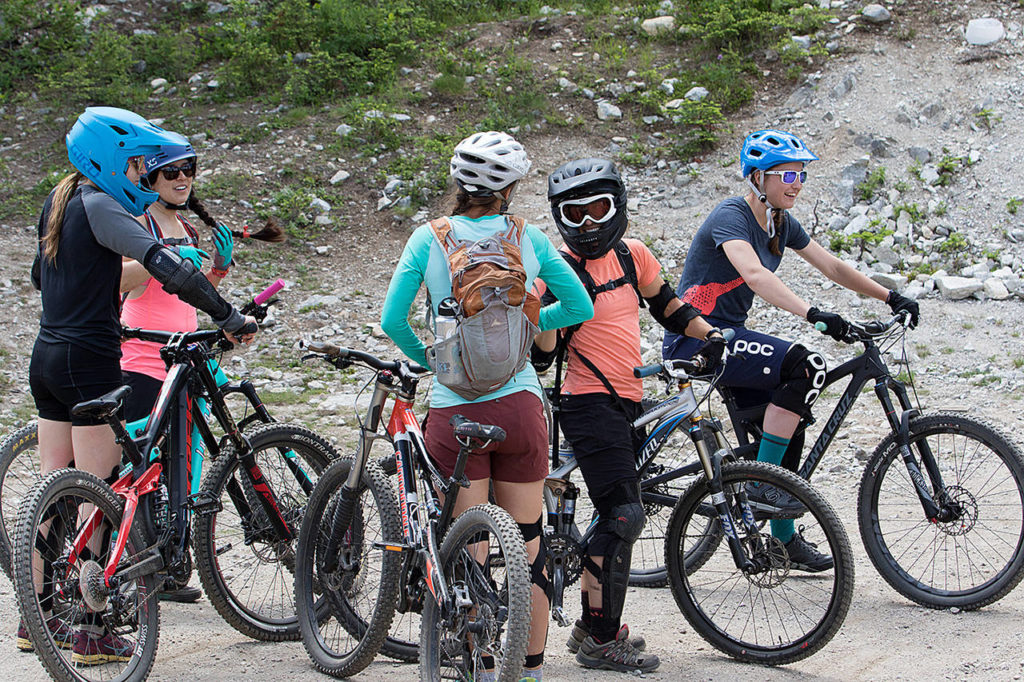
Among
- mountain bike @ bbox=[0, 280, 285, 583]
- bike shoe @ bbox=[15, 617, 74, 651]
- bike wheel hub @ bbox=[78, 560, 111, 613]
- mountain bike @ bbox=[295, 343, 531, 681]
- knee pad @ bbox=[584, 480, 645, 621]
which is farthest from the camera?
mountain bike @ bbox=[0, 280, 285, 583]

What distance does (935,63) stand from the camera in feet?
41.7

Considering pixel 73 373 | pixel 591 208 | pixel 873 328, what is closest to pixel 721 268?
pixel 873 328

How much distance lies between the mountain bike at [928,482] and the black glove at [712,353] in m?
0.84

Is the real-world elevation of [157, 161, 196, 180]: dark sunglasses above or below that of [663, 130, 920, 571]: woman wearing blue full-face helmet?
above

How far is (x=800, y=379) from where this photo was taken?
16.9 ft

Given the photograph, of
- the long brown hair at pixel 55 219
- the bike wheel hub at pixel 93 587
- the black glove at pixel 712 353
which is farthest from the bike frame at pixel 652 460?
the long brown hair at pixel 55 219

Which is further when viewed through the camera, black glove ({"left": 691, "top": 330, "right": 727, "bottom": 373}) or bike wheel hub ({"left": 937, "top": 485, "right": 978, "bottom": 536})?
bike wheel hub ({"left": 937, "top": 485, "right": 978, "bottom": 536})

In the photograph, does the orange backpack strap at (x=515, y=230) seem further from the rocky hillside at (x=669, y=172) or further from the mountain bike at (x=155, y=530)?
the rocky hillside at (x=669, y=172)

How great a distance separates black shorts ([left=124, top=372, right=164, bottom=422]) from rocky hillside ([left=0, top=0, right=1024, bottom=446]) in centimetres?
316

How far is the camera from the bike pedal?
4.52 m

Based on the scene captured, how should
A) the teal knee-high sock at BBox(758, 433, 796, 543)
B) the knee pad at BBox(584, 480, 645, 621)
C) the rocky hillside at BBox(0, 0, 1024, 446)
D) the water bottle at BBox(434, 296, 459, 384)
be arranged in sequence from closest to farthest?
1. the water bottle at BBox(434, 296, 459, 384)
2. the knee pad at BBox(584, 480, 645, 621)
3. the teal knee-high sock at BBox(758, 433, 796, 543)
4. the rocky hillside at BBox(0, 0, 1024, 446)

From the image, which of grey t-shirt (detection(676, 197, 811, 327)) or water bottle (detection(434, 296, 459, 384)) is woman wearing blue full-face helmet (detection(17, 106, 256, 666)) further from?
grey t-shirt (detection(676, 197, 811, 327))

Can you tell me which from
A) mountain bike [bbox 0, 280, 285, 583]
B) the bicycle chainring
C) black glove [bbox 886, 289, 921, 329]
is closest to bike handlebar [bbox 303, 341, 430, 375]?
mountain bike [bbox 0, 280, 285, 583]

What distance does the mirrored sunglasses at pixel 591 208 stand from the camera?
14.5 ft
